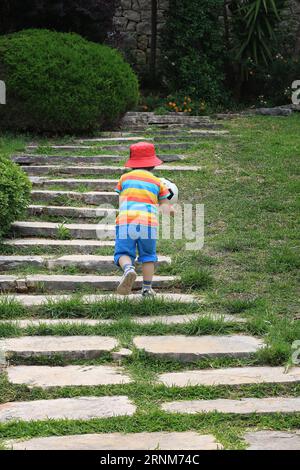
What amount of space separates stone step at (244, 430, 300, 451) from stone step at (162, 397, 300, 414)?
210 millimetres

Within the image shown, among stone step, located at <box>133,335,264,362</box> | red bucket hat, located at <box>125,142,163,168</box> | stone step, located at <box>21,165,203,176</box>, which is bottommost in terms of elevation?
stone step, located at <box>133,335,264,362</box>

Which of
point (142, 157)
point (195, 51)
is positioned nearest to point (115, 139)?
point (195, 51)

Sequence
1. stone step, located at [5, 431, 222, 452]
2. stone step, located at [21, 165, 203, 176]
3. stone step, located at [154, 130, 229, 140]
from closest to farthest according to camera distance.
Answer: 1. stone step, located at [5, 431, 222, 452]
2. stone step, located at [21, 165, 203, 176]
3. stone step, located at [154, 130, 229, 140]

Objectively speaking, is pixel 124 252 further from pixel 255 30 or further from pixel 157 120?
pixel 255 30

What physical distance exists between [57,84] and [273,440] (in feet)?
22.4

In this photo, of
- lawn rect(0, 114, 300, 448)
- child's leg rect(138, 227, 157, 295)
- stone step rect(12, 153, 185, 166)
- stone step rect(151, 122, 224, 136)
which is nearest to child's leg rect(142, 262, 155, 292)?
child's leg rect(138, 227, 157, 295)

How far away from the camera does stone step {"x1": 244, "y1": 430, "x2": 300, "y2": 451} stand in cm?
326

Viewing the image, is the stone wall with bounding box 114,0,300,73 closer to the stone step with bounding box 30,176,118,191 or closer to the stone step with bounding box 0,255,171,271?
the stone step with bounding box 30,176,118,191

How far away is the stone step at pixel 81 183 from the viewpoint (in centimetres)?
771

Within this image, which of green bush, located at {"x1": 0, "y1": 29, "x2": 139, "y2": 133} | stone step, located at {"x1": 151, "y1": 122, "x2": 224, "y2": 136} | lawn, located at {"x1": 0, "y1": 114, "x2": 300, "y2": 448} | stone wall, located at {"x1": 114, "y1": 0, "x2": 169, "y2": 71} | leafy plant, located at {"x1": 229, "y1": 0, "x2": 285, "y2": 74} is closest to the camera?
lawn, located at {"x1": 0, "y1": 114, "x2": 300, "y2": 448}

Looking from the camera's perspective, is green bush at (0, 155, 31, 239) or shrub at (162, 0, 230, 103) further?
shrub at (162, 0, 230, 103)

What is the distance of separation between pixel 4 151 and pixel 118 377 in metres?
5.47
